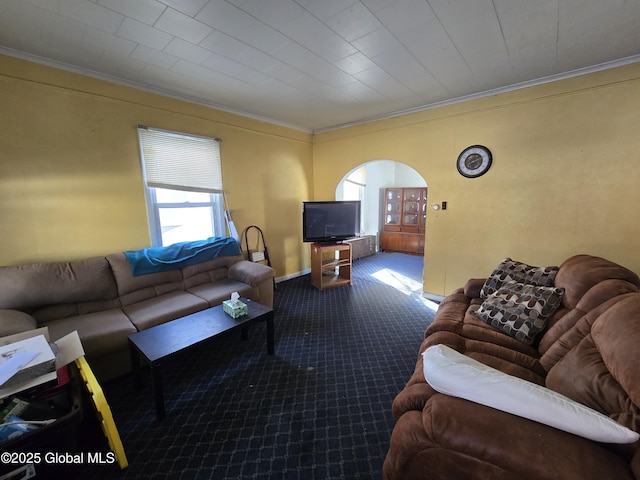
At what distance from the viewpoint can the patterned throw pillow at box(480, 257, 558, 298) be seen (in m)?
2.11

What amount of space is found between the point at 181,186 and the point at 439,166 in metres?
3.27

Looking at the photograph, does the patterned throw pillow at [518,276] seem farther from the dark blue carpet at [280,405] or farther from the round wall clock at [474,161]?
the round wall clock at [474,161]

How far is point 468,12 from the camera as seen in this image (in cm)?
168

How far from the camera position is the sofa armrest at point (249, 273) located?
9.75 feet

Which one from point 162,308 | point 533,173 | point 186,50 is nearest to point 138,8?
point 186,50

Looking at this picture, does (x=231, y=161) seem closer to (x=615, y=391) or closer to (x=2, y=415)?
(x=2, y=415)

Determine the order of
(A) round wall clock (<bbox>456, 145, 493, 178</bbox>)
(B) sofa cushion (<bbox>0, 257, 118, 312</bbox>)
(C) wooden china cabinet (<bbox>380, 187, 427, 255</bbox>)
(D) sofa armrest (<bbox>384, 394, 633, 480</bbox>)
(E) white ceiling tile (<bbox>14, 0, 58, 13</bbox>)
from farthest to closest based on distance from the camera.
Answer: (C) wooden china cabinet (<bbox>380, 187, 427, 255</bbox>), (A) round wall clock (<bbox>456, 145, 493, 178</bbox>), (B) sofa cushion (<bbox>0, 257, 118, 312</bbox>), (E) white ceiling tile (<bbox>14, 0, 58, 13</bbox>), (D) sofa armrest (<bbox>384, 394, 633, 480</bbox>)

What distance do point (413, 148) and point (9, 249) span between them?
14.4 ft

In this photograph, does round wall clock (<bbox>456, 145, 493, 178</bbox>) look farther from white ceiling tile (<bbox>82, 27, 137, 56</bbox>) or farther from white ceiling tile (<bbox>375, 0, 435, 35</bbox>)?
white ceiling tile (<bbox>82, 27, 137, 56</bbox>)

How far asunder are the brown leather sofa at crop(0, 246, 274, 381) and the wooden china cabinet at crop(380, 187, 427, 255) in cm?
455

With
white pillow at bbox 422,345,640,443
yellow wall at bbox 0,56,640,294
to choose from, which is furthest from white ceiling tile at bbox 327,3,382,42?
white pillow at bbox 422,345,640,443

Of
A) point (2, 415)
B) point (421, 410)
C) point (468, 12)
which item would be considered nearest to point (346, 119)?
point (468, 12)

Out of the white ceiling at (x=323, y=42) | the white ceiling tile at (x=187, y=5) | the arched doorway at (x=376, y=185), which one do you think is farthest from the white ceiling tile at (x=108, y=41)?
the arched doorway at (x=376, y=185)

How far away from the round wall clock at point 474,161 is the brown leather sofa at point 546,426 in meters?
1.84
